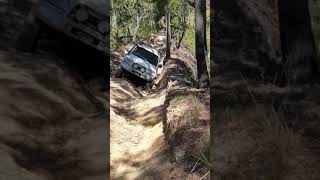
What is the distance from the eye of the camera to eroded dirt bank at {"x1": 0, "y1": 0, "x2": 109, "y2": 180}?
629cm

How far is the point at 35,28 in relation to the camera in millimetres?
7371

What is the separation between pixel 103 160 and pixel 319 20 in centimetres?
404

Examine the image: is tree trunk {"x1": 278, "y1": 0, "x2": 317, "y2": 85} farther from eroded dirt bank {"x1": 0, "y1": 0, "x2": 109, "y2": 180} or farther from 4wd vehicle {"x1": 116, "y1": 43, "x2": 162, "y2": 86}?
4wd vehicle {"x1": 116, "y1": 43, "x2": 162, "y2": 86}

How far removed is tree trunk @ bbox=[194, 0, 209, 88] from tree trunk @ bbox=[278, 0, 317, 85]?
5109 mm

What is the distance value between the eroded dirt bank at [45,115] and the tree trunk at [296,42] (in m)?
3.25

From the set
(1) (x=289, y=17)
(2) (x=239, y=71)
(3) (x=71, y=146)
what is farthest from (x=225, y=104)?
(3) (x=71, y=146)

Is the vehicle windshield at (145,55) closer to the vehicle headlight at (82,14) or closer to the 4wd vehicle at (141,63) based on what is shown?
the 4wd vehicle at (141,63)

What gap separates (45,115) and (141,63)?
10126 millimetres

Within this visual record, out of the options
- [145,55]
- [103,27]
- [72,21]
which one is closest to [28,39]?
[72,21]

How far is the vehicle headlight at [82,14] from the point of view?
801 centimetres

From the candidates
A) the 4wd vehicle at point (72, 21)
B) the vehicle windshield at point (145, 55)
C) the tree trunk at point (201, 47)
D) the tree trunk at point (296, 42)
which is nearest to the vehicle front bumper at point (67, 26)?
the 4wd vehicle at point (72, 21)

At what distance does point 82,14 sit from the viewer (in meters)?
8.09

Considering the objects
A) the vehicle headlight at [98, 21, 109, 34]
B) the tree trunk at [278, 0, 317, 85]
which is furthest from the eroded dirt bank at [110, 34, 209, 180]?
the vehicle headlight at [98, 21, 109, 34]

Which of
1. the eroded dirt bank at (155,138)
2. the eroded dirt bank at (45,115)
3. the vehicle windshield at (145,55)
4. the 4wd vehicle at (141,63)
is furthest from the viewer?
the vehicle windshield at (145,55)
